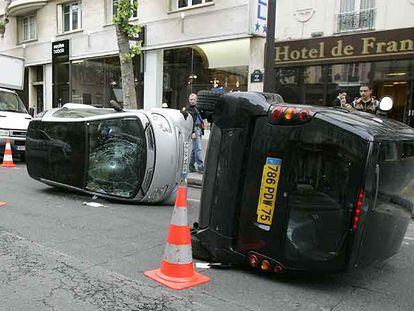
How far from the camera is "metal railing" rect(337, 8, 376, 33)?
38.1ft

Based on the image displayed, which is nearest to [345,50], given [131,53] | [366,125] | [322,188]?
[131,53]

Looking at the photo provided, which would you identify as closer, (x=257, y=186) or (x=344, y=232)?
(x=344, y=232)

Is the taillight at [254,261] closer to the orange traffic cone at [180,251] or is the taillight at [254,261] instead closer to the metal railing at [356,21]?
the orange traffic cone at [180,251]

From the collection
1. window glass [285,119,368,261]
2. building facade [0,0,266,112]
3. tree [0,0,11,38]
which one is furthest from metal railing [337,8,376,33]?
tree [0,0,11,38]

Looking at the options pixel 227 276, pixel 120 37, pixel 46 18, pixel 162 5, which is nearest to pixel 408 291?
pixel 227 276

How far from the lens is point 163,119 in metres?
7.18

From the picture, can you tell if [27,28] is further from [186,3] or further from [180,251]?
[180,251]

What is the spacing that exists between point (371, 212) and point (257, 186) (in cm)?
95

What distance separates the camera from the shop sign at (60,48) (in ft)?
68.1

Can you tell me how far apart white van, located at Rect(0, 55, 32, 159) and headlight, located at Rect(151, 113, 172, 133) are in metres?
6.62

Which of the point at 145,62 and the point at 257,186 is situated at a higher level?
the point at 145,62

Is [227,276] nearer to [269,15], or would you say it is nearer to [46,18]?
[269,15]

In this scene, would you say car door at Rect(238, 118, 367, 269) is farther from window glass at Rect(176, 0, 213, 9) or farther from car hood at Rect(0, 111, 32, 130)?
window glass at Rect(176, 0, 213, 9)

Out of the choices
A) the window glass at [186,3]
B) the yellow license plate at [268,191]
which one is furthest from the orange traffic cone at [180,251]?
the window glass at [186,3]
